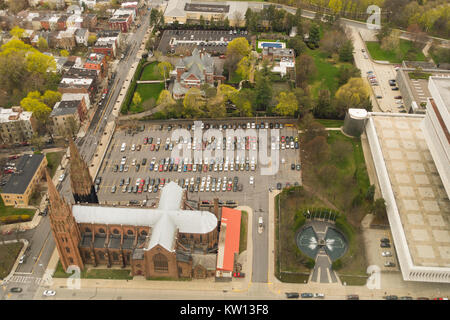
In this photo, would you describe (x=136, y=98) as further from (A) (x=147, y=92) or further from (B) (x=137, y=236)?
(B) (x=137, y=236)

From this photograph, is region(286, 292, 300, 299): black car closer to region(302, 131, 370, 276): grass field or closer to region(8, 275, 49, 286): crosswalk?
region(302, 131, 370, 276): grass field

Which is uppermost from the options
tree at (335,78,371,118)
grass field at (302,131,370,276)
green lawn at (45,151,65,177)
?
tree at (335,78,371,118)

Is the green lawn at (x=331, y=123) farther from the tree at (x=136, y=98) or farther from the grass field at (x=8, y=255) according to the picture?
the grass field at (x=8, y=255)

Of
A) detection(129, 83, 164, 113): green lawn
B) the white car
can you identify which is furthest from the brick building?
detection(129, 83, 164, 113): green lawn

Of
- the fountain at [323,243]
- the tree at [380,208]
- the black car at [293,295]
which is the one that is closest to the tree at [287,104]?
the tree at [380,208]

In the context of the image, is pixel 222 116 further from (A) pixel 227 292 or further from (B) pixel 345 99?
(A) pixel 227 292

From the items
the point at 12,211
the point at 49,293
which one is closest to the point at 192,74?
the point at 12,211
